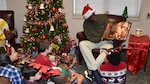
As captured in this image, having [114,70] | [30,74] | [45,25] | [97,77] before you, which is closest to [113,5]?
[45,25]

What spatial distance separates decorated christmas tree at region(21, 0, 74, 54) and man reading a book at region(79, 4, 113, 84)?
0.52 m

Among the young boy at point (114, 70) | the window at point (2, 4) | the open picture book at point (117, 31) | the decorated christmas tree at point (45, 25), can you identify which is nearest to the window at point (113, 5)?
the decorated christmas tree at point (45, 25)

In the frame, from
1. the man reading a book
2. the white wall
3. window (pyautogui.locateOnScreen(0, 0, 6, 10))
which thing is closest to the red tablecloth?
the man reading a book

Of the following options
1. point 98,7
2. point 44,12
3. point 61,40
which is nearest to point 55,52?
point 61,40

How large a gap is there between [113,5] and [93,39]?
3.90ft

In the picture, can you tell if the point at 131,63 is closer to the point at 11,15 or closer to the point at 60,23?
the point at 60,23

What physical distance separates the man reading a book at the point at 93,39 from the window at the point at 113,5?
71 cm

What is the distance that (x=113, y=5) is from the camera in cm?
415

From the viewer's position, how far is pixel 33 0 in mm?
3547

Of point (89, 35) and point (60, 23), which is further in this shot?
point (60, 23)

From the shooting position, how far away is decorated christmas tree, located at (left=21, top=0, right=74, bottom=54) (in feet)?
11.6

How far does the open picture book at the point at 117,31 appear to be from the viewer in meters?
3.21

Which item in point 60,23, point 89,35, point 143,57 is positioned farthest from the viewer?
point 60,23

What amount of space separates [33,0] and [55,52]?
3.56ft
